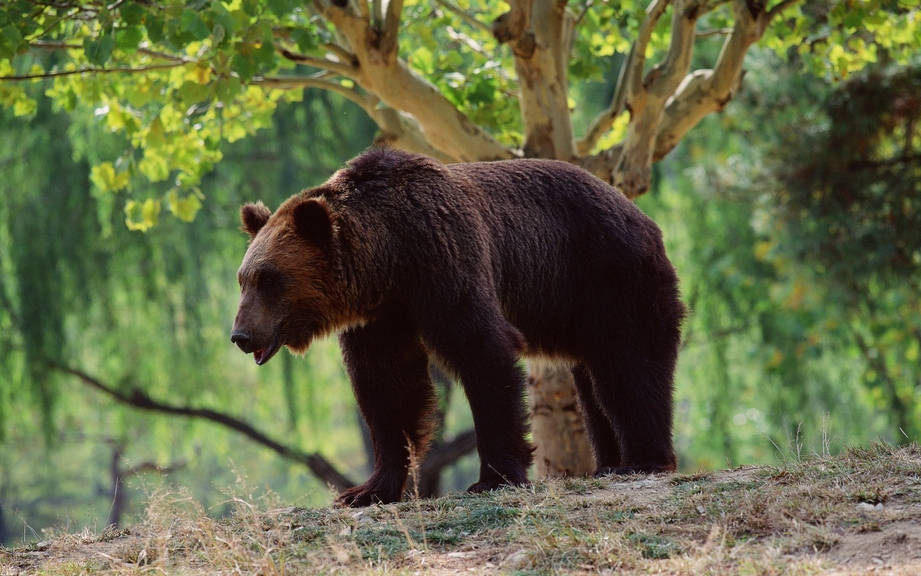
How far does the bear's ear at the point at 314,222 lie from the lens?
5.77 metres

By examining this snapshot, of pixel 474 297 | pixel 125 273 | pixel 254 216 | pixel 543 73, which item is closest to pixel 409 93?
pixel 543 73

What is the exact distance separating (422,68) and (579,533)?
587 cm

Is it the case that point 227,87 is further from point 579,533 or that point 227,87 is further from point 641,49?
point 579,533

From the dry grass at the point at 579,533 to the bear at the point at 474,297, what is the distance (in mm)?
730

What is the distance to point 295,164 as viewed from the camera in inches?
538

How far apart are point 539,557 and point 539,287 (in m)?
2.37

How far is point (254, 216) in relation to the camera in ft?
20.5

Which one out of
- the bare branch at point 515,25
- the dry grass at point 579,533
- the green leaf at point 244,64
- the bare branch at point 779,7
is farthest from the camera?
the bare branch at point 779,7

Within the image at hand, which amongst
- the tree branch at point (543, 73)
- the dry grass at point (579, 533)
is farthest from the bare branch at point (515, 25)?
the dry grass at point (579, 533)

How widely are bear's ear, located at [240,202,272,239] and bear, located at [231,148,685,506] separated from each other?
1 cm

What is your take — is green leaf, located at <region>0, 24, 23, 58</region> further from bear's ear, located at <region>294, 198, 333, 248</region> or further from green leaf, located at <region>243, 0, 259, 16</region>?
bear's ear, located at <region>294, 198, 333, 248</region>

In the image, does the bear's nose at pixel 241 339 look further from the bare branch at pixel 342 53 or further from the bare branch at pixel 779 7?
the bare branch at pixel 779 7

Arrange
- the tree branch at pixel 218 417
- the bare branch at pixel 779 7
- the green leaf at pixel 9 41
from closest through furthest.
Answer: the green leaf at pixel 9 41 → the bare branch at pixel 779 7 → the tree branch at pixel 218 417

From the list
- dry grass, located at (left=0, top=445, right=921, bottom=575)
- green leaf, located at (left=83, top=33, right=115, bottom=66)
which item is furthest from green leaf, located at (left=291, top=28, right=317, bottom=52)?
dry grass, located at (left=0, top=445, right=921, bottom=575)
